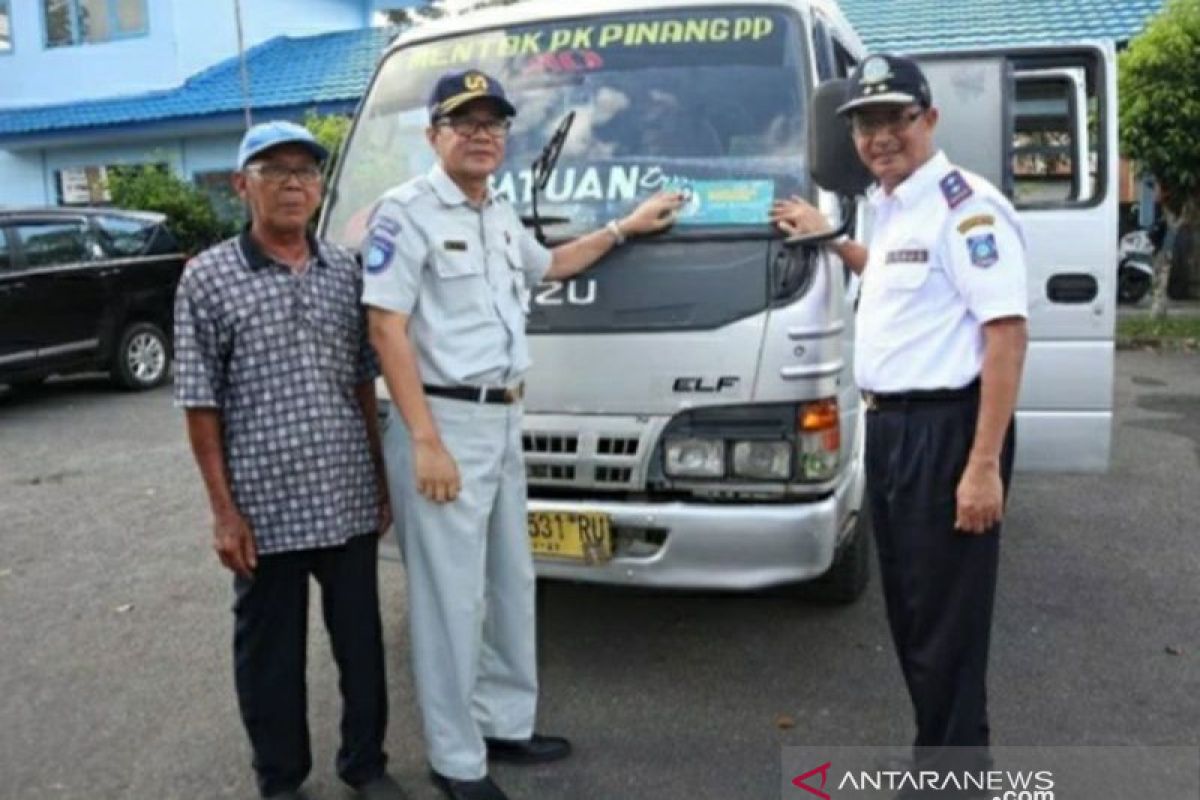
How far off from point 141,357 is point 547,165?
7.69 meters

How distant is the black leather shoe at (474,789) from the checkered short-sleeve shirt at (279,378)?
0.74 m

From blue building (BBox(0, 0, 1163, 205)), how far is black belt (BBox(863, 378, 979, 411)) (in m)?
13.3

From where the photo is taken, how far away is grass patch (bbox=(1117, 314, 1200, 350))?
10.6m

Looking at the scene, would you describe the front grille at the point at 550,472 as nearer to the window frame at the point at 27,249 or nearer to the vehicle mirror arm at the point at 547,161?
the vehicle mirror arm at the point at 547,161

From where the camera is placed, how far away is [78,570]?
16.9 feet

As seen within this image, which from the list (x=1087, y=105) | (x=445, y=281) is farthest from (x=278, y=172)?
(x=1087, y=105)

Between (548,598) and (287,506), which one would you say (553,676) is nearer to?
(548,598)

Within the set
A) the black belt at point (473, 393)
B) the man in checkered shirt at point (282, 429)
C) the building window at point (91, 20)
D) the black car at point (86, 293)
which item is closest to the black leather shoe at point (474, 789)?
the man in checkered shirt at point (282, 429)

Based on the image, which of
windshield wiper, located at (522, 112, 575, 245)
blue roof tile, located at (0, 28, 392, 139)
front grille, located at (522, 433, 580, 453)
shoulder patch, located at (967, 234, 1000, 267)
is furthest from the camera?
blue roof tile, located at (0, 28, 392, 139)

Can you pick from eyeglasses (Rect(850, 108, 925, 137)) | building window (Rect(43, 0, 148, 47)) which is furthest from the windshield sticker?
building window (Rect(43, 0, 148, 47))

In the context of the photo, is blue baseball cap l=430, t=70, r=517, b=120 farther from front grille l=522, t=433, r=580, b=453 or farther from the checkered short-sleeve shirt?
front grille l=522, t=433, r=580, b=453

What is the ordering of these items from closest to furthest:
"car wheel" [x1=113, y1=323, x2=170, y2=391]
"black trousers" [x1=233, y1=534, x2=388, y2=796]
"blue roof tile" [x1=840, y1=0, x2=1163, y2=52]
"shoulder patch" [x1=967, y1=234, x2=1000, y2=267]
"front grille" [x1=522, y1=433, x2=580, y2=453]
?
"shoulder patch" [x1=967, y1=234, x2=1000, y2=267] → "black trousers" [x1=233, y1=534, x2=388, y2=796] → "front grille" [x1=522, y1=433, x2=580, y2=453] → "car wheel" [x1=113, y1=323, x2=170, y2=391] → "blue roof tile" [x1=840, y1=0, x2=1163, y2=52]

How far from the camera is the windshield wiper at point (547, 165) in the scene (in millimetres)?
3535

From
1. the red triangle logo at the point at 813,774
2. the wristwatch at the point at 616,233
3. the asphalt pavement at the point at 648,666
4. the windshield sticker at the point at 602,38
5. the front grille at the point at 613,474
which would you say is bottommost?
the red triangle logo at the point at 813,774
